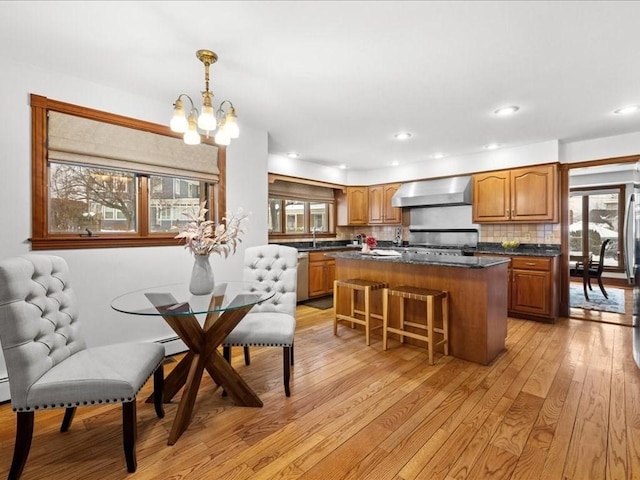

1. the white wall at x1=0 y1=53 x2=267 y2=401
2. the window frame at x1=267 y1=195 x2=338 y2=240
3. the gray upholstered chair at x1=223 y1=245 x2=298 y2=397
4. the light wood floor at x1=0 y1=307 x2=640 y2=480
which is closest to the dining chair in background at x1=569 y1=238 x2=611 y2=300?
the light wood floor at x1=0 y1=307 x2=640 y2=480

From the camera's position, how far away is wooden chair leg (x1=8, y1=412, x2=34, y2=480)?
1.47 m

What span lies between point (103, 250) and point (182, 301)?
121cm

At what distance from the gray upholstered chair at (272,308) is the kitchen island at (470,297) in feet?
3.78

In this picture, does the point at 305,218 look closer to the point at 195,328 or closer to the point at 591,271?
the point at 195,328

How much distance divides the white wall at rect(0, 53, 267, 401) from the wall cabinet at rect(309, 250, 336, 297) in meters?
1.73

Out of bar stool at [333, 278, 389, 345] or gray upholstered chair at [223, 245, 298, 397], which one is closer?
gray upholstered chair at [223, 245, 298, 397]

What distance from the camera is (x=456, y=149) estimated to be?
4742 millimetres

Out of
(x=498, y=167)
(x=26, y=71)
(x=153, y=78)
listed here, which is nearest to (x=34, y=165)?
(x=26, y=71)

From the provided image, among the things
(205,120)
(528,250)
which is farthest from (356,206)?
(205,120)

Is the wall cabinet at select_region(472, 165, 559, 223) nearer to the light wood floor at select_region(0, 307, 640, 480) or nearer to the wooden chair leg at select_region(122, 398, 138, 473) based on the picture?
the light wood floor at select_region(0, 307, 640, 480)

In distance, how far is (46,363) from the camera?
5.13 feet

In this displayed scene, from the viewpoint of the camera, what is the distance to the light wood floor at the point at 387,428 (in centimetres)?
159

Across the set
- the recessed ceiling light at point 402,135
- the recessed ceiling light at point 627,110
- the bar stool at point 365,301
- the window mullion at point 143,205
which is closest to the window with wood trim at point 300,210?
the recessed ceiling light at point 402,135

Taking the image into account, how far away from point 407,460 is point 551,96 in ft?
10.3
